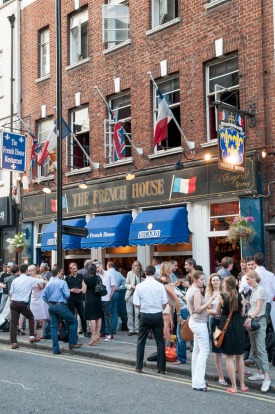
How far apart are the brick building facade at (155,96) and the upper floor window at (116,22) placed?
0.10 feet

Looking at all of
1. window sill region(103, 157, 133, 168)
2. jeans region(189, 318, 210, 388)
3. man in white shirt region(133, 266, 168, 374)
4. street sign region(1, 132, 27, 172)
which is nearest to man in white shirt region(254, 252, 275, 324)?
man in white shirt region(133, 266, 168, 374)

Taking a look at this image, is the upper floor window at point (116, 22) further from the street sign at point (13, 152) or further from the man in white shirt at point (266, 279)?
the man in white shirt at point (266, 279)

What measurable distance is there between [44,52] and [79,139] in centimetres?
436

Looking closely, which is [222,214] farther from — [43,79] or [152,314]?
[43,79]

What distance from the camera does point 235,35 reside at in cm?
1631

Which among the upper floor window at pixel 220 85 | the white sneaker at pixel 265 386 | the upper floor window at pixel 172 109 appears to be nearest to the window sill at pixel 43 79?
the upper floor window at pixel 172 109

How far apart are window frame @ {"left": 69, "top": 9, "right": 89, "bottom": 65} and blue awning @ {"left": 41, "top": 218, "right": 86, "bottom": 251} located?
18.3 feet

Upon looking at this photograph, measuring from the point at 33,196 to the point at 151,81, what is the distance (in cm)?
712

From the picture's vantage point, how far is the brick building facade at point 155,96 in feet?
51.2

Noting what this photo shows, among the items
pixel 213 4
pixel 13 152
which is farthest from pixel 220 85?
pixel 13 152

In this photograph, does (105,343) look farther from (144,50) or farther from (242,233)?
(144,50)

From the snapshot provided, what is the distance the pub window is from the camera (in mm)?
16266

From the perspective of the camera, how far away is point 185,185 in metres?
17.2

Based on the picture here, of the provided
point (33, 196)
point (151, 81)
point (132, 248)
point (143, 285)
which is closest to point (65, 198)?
point (33, 196)
